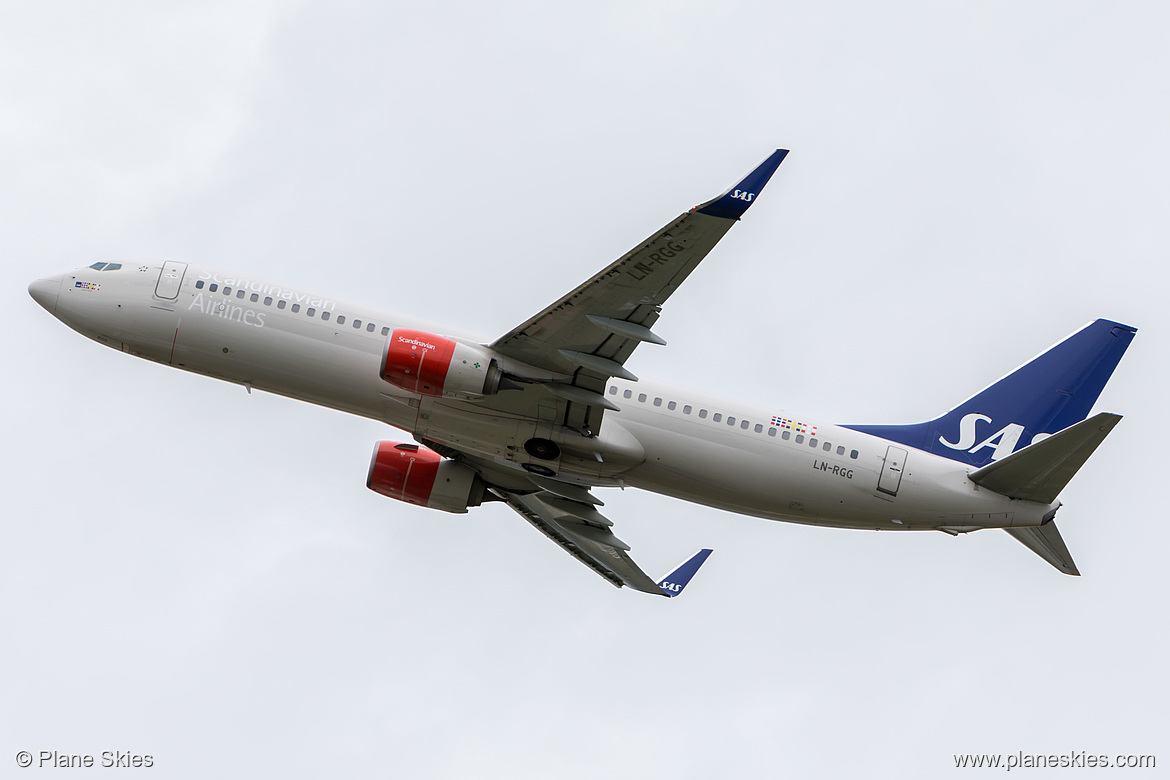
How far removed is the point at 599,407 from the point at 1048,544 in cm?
1394

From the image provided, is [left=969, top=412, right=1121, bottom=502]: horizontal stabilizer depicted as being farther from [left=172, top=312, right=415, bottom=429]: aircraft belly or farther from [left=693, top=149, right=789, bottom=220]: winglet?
[left=172, top=312, right=415, bottom=429]: aircraft belly

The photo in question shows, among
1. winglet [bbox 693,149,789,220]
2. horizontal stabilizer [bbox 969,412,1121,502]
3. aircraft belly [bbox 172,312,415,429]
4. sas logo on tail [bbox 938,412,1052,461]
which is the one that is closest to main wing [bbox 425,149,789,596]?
winglet [bbox 693,149,789,220]

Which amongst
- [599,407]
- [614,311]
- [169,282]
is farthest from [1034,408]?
[169,282]

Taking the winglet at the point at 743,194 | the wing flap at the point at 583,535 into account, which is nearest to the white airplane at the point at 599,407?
the wing flap at the point at 583,535

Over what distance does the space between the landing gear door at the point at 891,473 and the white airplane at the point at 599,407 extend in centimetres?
4

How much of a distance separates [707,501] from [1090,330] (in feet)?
42.4

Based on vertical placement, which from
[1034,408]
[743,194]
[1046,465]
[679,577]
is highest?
[743,194]

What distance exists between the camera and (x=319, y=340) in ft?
114

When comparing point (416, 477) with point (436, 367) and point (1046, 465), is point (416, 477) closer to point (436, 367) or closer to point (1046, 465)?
point (436, 367)

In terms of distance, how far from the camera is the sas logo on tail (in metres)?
36.2

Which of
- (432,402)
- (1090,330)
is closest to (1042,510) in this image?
(1090,330)

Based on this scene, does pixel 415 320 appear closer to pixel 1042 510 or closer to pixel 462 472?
pixel 462 472

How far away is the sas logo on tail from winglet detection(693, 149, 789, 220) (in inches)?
514

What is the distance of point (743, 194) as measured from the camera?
26.9 metres
